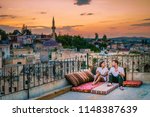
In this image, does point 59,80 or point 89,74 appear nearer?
point 59,80

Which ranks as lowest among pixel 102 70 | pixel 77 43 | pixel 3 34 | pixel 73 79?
pixel 73 79

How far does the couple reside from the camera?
5.53 m

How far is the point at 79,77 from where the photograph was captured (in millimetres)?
5570

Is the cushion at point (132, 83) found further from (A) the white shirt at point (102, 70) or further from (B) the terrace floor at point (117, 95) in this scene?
(A) the white shirt at point (102, 70)

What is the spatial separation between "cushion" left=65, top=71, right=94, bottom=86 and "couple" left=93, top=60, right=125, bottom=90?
18cm

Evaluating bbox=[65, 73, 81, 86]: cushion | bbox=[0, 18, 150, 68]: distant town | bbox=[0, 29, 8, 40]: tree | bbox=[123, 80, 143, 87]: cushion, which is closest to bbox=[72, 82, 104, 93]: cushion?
bbox=[65, 73, 81, 86]: cushion

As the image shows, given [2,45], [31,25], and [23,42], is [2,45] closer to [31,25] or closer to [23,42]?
[23,42]

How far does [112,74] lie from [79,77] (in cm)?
70

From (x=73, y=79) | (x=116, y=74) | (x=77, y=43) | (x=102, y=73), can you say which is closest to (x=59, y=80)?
(x=73, y=79)

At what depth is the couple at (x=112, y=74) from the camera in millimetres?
5527

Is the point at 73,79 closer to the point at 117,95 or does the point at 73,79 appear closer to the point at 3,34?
the point at 117,95

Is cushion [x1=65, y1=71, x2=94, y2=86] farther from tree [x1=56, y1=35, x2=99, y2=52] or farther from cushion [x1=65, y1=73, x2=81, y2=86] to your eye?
tree [x1=56, y1=35, x2=99, y2=52]

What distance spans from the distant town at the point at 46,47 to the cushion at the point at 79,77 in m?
1.82

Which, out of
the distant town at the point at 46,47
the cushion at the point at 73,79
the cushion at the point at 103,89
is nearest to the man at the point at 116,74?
the cushion at the point at 103,89
